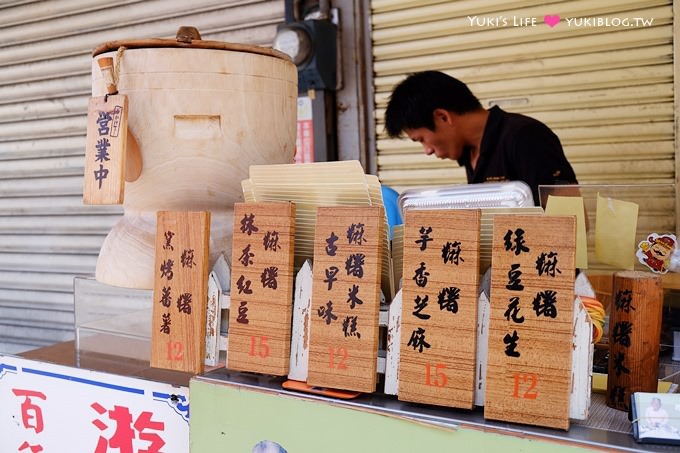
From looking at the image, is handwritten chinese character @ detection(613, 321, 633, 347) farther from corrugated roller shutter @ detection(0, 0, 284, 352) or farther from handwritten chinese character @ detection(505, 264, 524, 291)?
corrugated roller shutter @ detection(0, 0, 284, 352)

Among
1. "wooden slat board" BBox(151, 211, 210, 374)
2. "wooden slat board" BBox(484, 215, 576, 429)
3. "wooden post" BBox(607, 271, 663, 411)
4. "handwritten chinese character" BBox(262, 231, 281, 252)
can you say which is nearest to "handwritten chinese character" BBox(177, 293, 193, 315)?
"wooden slat board" BBox(151, 211, 210, 374)

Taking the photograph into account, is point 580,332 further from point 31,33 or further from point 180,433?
point 31,33

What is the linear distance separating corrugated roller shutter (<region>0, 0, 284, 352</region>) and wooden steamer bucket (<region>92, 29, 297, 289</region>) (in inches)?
140

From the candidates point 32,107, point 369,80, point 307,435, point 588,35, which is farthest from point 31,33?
point 307,435

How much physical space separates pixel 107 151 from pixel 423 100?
77.4 inches

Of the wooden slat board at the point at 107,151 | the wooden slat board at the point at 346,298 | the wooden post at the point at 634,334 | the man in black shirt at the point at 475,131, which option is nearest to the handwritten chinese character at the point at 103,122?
the wooden slat board at the point at 107,151

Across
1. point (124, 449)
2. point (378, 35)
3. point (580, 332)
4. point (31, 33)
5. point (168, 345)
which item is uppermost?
point (31, 33)

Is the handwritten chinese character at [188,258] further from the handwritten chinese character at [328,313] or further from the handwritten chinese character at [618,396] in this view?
the handwritten chinese character at [618,396]

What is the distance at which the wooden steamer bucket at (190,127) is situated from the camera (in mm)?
1580

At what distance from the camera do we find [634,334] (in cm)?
124

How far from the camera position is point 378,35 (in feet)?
13.6

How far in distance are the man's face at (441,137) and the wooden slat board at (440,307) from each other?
214 centimetres

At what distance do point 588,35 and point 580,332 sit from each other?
2843mm

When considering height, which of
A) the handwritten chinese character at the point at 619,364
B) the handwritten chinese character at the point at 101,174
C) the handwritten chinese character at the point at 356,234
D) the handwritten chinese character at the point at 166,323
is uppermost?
the handwritten chinese character at the point at 101,174
